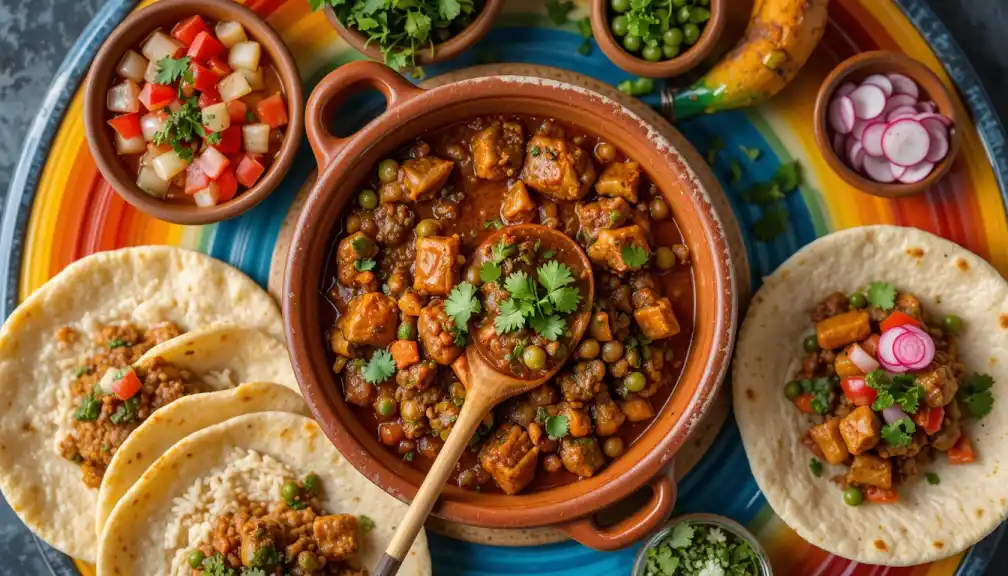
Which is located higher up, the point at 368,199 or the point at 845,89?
the point at 845,89

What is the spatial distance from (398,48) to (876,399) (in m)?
3.87

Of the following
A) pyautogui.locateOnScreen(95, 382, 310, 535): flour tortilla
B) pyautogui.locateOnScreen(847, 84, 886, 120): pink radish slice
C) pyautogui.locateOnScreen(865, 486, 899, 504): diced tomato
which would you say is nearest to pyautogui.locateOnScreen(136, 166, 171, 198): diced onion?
pyautogui.locateOnScreen(95, 382, 310, 535): flour tortilla

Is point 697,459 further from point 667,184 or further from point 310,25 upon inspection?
point 310,25

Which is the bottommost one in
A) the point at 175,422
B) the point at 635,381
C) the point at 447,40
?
the point at 175,422

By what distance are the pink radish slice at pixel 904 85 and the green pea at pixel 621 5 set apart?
1806 mm

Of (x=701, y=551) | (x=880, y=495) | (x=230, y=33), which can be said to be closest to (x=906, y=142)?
(x=880, y=495)

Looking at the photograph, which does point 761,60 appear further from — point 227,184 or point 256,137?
point 227,184

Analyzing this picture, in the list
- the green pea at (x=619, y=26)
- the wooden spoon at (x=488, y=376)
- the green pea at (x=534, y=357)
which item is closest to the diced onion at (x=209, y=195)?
the wooden spoon at (x=488, y=376)

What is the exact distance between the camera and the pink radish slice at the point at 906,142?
5.69 metres

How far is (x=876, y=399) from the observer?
568 cm

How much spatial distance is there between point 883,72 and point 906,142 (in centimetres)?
53

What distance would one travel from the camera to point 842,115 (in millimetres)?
5898

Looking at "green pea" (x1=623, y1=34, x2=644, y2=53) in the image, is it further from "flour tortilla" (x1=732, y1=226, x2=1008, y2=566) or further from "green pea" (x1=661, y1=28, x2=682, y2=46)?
"flour tortilla" (x1=732, y1=226, x2=1008, y2=566)

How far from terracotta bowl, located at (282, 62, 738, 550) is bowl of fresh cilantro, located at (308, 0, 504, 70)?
28 centimetres
